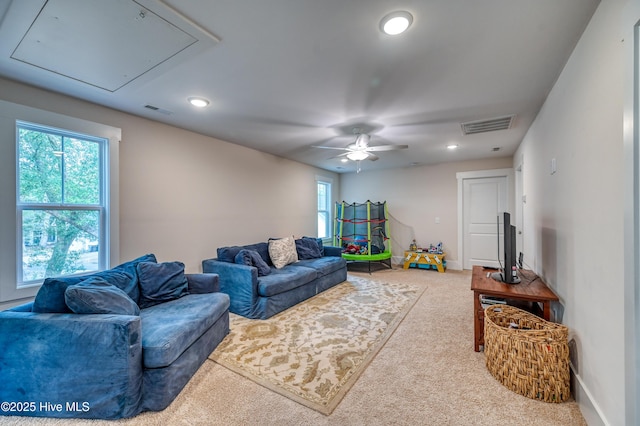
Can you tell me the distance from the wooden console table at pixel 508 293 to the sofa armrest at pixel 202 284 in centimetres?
251

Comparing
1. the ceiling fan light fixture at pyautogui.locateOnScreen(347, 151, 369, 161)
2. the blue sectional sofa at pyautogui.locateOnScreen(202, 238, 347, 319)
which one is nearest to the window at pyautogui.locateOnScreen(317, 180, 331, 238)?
the blue sectional sofa at pyautogui.locateOnScreen(202, 238, 347, 319)

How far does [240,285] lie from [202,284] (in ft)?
1.65

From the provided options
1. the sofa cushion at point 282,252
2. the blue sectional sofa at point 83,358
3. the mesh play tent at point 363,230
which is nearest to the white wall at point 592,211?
the blue sectional sofa at point 83,358

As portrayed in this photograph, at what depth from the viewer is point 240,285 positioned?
3172 millimetres

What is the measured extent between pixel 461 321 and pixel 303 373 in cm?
198

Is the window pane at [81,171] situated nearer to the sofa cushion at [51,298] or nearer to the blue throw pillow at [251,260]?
the sofa cushion at [51,298]

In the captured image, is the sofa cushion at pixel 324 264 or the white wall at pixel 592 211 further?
the sofa cushion at pixel 324 264

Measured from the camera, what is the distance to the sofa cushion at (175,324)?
1699 millimetres

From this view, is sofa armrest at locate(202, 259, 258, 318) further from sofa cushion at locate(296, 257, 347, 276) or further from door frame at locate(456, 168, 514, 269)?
door frame at locate(456, 168, 514, 269)

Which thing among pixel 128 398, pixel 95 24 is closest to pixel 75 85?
pixel 95 24

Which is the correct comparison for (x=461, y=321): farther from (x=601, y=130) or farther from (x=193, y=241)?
(x=193, y=241)

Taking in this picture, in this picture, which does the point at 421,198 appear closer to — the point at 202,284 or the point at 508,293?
the point at 508,293

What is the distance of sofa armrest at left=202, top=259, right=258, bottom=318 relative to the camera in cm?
310

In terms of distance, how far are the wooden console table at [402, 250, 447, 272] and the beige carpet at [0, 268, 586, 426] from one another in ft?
10.7
